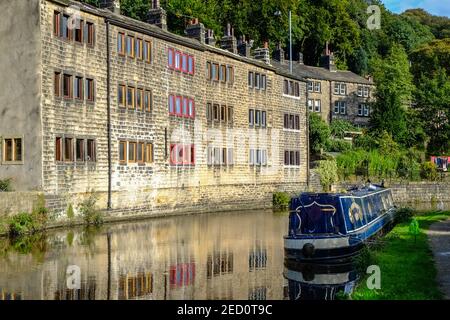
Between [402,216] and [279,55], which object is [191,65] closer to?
[402,216]

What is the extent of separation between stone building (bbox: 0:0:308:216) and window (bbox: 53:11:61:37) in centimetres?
5

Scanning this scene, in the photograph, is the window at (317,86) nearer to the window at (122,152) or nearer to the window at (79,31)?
the window at (122,152)

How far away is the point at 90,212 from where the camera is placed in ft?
104

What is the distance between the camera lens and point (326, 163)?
53500mm

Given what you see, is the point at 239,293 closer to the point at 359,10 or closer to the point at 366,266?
the point at 366,266

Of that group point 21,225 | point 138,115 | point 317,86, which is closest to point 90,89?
point 138,115

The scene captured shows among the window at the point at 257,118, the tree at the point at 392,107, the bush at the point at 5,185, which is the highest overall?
the tree at the point at 392,107

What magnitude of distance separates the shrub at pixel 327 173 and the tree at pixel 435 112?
19959 millimetres

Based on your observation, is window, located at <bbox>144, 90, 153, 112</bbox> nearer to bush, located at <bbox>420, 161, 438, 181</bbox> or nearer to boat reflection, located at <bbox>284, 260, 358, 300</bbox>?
boat reflection, located at <bbox>284, 260, 358, 300</bbox>

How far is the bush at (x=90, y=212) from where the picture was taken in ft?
103

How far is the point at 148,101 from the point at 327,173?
20.6 m

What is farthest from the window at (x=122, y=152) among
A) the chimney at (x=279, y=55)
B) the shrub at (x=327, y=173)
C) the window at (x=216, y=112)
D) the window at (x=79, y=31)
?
the chimney at (x=279, y=55)
